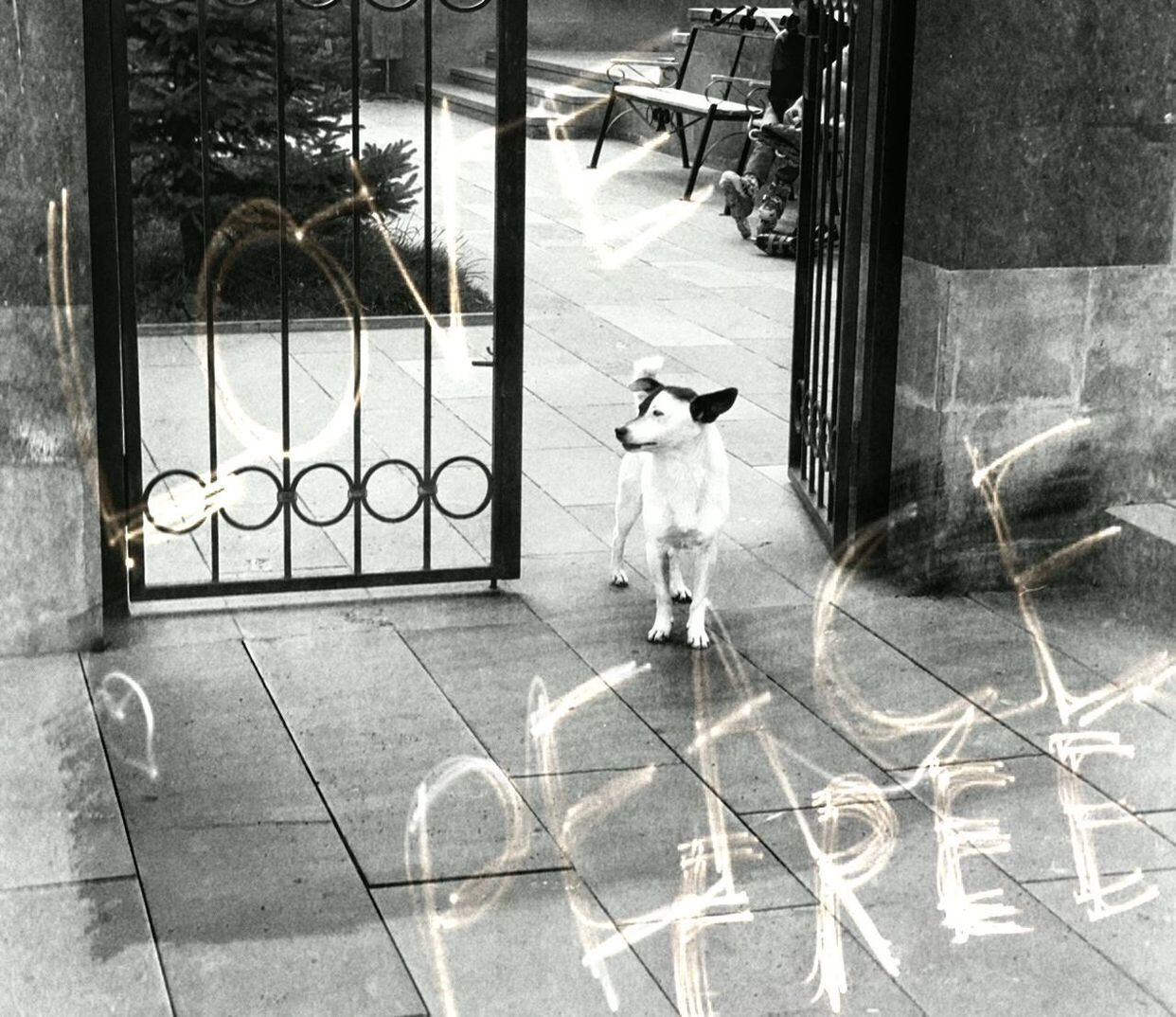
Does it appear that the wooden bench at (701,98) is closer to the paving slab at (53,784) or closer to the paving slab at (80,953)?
the paving slab at (53,784)

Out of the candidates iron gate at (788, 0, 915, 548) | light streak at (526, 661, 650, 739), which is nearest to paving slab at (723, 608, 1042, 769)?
light streak at (526, 661, 650, 739)

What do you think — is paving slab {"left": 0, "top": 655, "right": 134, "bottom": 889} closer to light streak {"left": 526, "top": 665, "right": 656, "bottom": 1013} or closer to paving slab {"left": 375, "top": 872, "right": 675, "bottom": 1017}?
paving slab {"left": 375, "top": 872, "right": 675, "bottom": 1017}

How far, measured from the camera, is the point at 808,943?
4.37 m

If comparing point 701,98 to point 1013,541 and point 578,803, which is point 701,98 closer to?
point 1013,541

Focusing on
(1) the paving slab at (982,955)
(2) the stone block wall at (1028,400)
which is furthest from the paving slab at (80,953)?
(2) the stone block wall at (1028,400)

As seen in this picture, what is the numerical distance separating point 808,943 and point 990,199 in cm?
323

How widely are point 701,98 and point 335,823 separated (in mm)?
13411

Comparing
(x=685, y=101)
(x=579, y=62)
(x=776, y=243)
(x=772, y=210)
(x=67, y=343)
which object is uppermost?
(x=579, y=62)

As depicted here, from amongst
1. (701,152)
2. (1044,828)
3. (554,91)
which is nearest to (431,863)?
(1044,828)

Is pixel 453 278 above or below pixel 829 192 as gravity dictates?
below

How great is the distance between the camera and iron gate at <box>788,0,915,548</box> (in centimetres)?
677

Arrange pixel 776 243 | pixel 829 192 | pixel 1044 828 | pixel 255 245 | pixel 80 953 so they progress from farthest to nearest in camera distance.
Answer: pixel 776 243 < pixel 255 245 < pixel 829 192 < pixel 1044 828 < pixel 80 953

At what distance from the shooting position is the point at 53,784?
203 inches

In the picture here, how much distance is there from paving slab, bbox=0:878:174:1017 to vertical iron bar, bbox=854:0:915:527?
3542 millimetres
